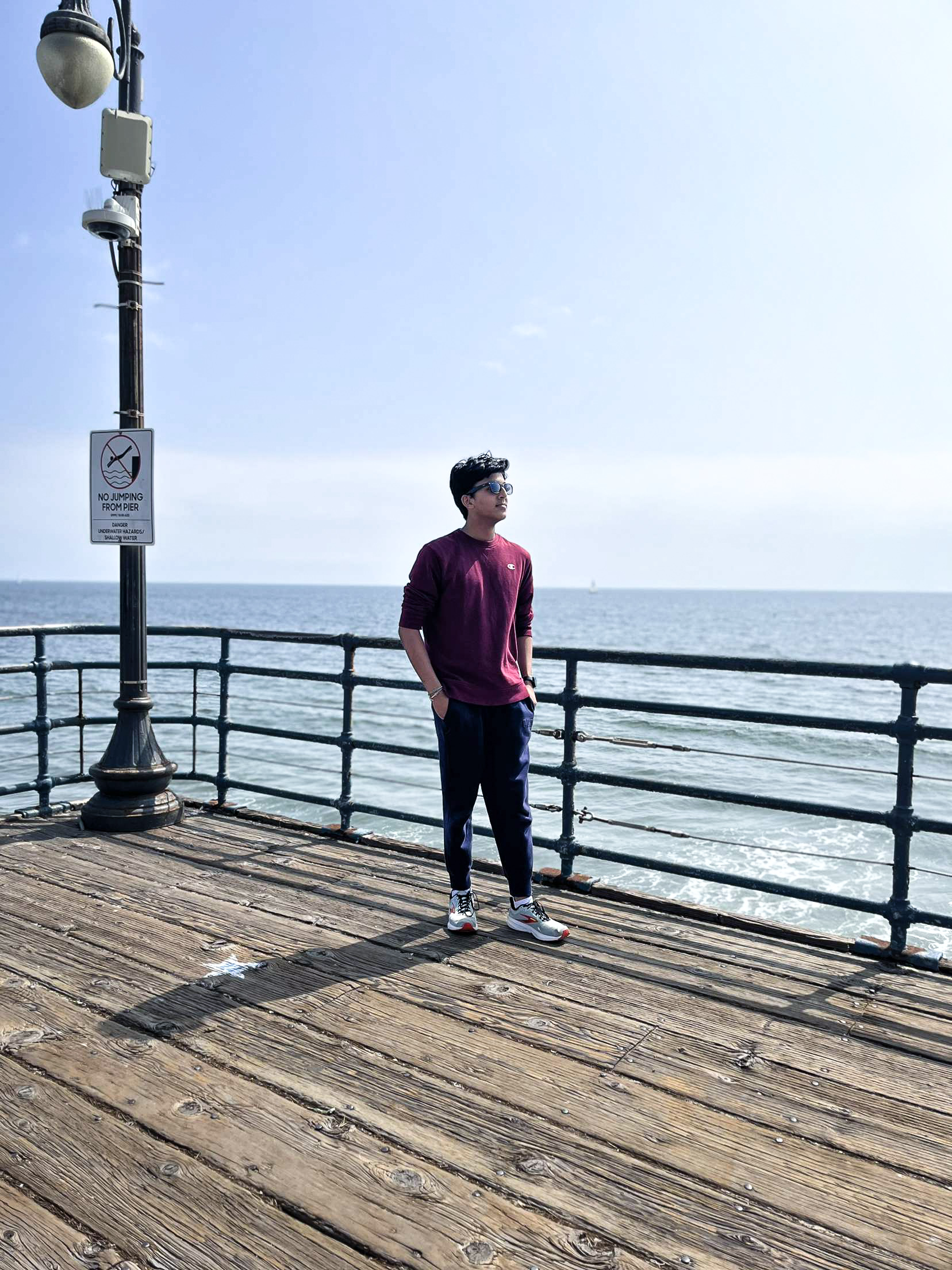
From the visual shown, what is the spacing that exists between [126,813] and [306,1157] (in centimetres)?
368

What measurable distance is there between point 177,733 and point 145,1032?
18.3 m

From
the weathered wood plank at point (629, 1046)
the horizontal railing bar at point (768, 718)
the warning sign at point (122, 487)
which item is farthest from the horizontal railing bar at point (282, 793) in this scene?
the horizontal railing bar at point (768, 718)

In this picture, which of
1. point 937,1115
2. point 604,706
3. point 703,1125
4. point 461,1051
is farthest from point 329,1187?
point 604,706

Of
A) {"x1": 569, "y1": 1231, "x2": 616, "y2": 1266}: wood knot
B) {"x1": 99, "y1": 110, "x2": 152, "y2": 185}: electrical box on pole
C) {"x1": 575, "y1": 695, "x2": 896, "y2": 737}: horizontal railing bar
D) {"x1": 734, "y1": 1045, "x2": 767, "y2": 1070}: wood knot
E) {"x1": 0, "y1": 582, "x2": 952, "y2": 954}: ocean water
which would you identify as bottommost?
{"x1": 0, "y1": 582, "x2": 952, "y2": 954}: ocean water

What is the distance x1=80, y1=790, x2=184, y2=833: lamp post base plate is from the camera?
221 inches

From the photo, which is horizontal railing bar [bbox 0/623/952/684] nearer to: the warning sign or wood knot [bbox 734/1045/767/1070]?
the warning sign

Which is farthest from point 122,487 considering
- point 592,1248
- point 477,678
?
point 592,1248

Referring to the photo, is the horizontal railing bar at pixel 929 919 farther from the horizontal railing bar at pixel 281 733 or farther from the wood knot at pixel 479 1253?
the horizontal railing bar at pixel 281 733

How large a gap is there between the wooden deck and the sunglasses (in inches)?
76.4

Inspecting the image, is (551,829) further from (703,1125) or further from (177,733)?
(177,733)

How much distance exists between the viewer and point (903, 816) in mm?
3748

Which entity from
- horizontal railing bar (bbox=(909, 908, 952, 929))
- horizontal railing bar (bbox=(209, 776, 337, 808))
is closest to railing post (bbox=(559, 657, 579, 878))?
horizontal railing bar (bbox=(209, 776, 337, 808))

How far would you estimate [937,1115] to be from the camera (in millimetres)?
2623

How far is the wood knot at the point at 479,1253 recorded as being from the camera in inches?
78.7
